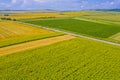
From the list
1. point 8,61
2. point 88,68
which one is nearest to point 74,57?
point 88,68

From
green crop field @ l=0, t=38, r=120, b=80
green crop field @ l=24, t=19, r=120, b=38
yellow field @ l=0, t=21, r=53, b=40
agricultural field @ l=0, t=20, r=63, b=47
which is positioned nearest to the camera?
green crop field @ l=0, t=38, r=120, b=80

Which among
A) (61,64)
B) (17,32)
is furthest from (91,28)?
(61,64)

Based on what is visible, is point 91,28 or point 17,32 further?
point 91,28

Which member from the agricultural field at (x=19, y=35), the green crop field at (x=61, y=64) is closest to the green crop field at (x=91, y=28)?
the agricultural field at (x=19, y=35)

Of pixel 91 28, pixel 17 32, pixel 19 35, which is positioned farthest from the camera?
pixel 91 28

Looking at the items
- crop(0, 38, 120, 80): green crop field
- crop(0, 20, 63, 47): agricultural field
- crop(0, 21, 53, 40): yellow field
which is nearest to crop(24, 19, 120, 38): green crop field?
crop(0, 21, 53, 40): yellow field

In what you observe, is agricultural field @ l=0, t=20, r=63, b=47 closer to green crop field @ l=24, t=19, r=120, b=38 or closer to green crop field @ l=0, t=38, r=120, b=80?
green crop field @ l=0, t=38, r=120, b=80

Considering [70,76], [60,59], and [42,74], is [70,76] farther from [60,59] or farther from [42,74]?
[60,59]

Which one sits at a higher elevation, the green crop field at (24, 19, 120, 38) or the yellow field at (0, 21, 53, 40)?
the yellow field at (0, 21, 53, 40)

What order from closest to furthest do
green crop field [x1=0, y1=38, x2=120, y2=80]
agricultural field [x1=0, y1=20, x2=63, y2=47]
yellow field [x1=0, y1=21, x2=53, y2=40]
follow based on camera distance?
green crop field [x1=0, y1=38, x2=120, y2=80]
agricultural field [x1=0, y1=20, x2=63, y2=47]
yellow field [x1=0, y1=21, x2=53, y2=40]

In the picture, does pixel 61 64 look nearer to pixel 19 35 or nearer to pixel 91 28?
pixel 19 35
